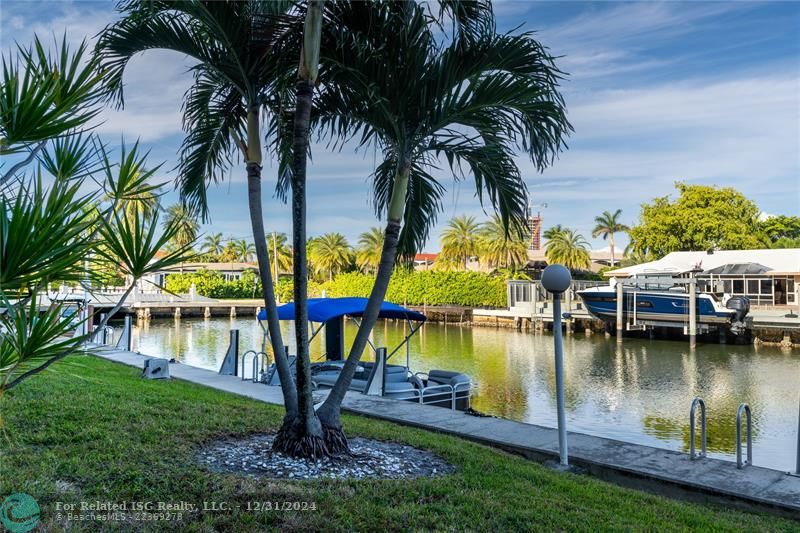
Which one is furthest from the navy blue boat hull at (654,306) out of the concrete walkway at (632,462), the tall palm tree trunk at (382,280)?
the tall palm tree trunk at (382,280)

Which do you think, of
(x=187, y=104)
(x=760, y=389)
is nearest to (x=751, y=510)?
(x=187, y=104)

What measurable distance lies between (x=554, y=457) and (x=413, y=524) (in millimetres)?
3927

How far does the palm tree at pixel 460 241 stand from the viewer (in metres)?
59.2

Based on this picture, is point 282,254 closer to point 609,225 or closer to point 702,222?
point 609,225

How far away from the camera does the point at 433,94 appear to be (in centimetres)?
670

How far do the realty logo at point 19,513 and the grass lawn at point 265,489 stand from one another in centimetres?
9

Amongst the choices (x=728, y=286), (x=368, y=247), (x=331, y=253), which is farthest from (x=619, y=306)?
(x=331, y=253)

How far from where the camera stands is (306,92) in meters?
6.00

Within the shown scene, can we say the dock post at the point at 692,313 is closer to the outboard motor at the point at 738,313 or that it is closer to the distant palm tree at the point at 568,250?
the outboard motor at the point at 738,313

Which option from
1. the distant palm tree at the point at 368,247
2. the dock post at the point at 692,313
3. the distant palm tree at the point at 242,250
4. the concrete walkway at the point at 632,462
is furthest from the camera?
the distant palm tree at the point at 242,250

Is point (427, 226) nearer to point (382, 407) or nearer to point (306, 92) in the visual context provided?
point (306, 92)

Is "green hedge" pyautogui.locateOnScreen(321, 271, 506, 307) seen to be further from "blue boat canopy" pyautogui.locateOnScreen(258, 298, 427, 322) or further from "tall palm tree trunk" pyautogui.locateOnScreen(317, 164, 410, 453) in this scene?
"tall palm tree trunk" pyautogui.locateOnScreen(317, 164, 410, 453)

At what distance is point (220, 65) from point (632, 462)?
6655mm

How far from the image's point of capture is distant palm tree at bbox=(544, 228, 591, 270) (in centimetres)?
6250
